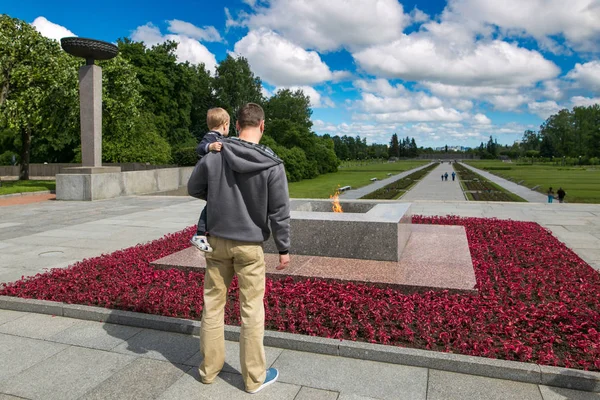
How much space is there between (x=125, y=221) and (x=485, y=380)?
10762 millimetres

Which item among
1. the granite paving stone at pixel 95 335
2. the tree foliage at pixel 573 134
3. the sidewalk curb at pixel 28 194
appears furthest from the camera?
the tree foliage at pixel 573 134

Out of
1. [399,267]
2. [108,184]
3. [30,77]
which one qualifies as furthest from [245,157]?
[30,77]

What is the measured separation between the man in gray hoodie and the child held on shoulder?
7 cm

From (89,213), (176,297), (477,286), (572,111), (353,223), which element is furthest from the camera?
(572,111)

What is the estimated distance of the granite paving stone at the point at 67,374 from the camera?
335cm

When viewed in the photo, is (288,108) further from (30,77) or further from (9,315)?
(9,315)

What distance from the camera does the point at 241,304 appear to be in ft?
10.6

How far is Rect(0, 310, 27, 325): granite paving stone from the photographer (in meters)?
4.91

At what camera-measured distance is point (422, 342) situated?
4.00 meters

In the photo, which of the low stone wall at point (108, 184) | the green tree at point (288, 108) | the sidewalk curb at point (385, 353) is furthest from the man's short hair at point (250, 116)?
the green tree at point (288, 108)

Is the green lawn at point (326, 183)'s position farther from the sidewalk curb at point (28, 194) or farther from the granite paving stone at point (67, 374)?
the granite paving stone at point (67, 374)

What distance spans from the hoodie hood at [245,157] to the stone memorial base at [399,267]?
2.92 metres

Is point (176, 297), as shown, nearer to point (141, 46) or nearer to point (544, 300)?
point (544, 300)

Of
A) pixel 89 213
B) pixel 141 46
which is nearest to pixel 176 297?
pixel 89 213
